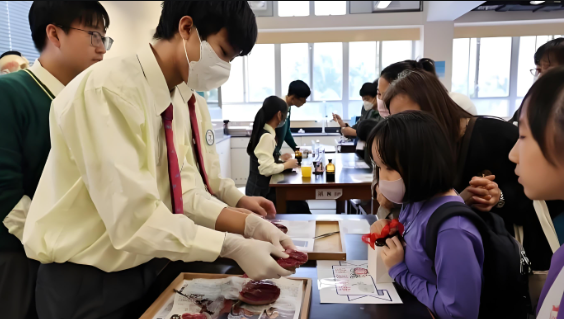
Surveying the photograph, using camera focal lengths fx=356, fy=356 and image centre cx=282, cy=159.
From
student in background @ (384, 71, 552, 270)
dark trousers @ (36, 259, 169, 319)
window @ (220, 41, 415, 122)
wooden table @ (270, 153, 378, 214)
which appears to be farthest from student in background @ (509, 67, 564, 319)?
window @ (220, 41, 415, 122)

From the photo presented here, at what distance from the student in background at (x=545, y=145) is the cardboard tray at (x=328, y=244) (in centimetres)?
58

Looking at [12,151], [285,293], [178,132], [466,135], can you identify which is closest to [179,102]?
[178,132]

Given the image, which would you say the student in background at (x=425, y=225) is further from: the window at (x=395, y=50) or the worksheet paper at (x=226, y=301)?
the window at (x=395, y=50)

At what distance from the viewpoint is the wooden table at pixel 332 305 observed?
0.86 metres

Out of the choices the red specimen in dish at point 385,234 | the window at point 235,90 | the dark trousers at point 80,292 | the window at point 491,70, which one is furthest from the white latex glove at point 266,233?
the window at point 235,90

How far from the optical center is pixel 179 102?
1.34 metres

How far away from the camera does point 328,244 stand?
1303 millimetres

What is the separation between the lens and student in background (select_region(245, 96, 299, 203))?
2.90 metres

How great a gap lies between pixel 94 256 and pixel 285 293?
19.1 inches

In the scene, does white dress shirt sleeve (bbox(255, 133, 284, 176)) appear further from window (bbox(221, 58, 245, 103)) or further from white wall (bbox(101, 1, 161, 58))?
window (bbox(221, 58, 245, 103))

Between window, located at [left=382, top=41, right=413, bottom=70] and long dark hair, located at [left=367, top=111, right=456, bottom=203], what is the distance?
6.04 metres

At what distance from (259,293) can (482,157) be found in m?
0.95

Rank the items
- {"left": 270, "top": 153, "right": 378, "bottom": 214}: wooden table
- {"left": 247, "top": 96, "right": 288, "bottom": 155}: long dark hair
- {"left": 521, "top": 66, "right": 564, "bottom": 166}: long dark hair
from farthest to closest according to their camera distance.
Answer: {"left": 247, "top": 96, "right": 288, "bottom": 155}: long dark hair → {"left": 270, "top": 153, "right": 378, "bottom": 214}: wooden table → {"left": 521, "top": 66, "right": 564, "bottom": 166}: long dark hair

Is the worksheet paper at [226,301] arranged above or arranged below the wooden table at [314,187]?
above
